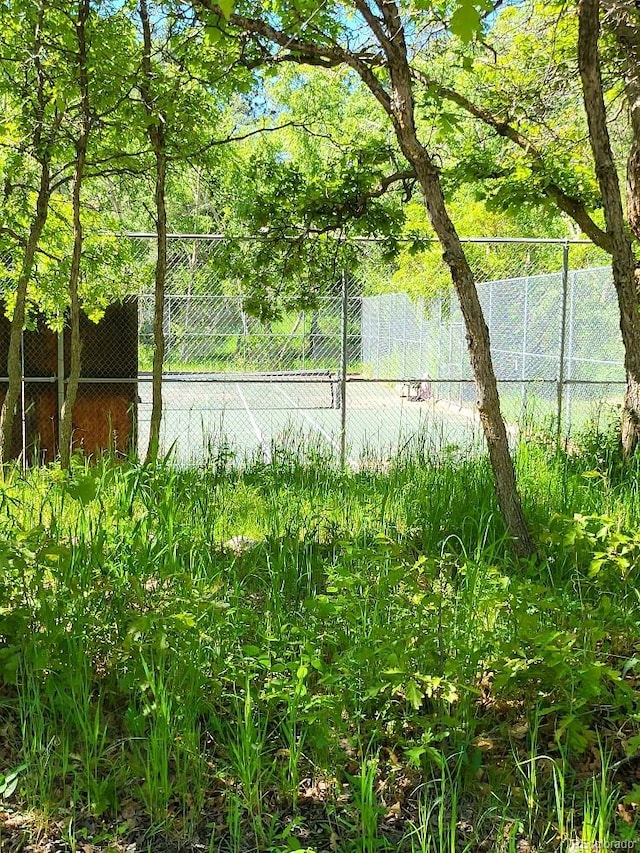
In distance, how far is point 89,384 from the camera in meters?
8.18

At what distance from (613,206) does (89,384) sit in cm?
501

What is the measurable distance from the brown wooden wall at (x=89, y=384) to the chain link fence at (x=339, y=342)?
0.09 ft

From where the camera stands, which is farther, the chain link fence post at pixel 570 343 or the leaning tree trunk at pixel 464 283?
the chain link fence post at pixel 570 343

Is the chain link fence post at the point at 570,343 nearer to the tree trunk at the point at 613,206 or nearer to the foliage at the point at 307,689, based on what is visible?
the tree trunk at the point at 613,206

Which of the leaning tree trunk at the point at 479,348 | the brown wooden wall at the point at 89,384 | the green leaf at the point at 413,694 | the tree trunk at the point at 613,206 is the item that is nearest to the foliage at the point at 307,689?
the green leaf at the point at 413,694

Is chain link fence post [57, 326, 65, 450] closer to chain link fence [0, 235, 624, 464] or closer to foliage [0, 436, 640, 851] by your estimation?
chain link fence [0, 235, 624, 464]

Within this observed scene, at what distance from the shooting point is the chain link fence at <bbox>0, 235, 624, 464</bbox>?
22.7 ft

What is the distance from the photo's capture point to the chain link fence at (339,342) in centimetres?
693

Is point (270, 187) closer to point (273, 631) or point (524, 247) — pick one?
point (273, 631)

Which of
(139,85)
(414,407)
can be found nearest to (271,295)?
(139,85)

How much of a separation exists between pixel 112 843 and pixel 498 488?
2631mm

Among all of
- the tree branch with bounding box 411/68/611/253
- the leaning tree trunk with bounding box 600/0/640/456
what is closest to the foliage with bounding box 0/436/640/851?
the leaning tree trunk with bounding box 600/0/640/456

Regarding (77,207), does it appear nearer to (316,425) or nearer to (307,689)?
(307,689)

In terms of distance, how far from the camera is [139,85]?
5.40m
